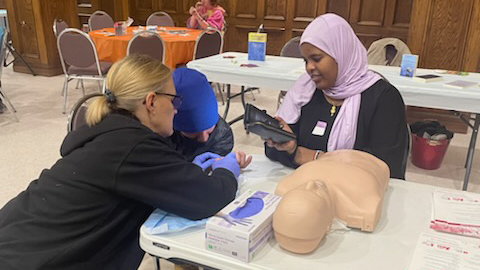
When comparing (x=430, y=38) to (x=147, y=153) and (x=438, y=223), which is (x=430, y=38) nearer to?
(x=438, y=223)

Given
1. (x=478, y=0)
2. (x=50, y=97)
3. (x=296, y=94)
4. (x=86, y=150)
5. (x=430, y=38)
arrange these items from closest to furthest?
(x=86, y=150)
(x=296, y=94)
(x=478, y=0)
(x=430, y=38)
(x=50, y=97)

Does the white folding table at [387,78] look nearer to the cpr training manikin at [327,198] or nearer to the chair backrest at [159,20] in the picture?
the cpr training manikin at [327,198]

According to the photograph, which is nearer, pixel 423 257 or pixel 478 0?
pixel 423 257

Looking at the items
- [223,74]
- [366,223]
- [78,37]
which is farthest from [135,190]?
[78,37]

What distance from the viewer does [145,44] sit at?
3889 millimetres

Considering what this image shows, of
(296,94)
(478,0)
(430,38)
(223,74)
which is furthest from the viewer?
(430,38)

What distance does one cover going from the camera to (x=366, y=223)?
3.39 feet

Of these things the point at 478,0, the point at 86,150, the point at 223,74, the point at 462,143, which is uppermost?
the point at 478,0

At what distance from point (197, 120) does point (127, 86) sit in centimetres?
47

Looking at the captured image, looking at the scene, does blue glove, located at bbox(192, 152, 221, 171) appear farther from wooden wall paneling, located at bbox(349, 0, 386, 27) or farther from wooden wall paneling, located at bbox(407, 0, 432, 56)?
wooden wall paneling, located at bbox(349, 0, 386, 27)

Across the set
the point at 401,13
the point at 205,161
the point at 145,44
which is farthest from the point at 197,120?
the point at 401,13

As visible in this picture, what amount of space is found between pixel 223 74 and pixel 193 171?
2.13 meters

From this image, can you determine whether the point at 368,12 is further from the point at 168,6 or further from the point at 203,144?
the point at 203,144


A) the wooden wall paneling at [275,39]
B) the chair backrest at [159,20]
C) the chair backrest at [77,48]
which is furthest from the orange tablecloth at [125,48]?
the wooden wall paneling at [275,39]
